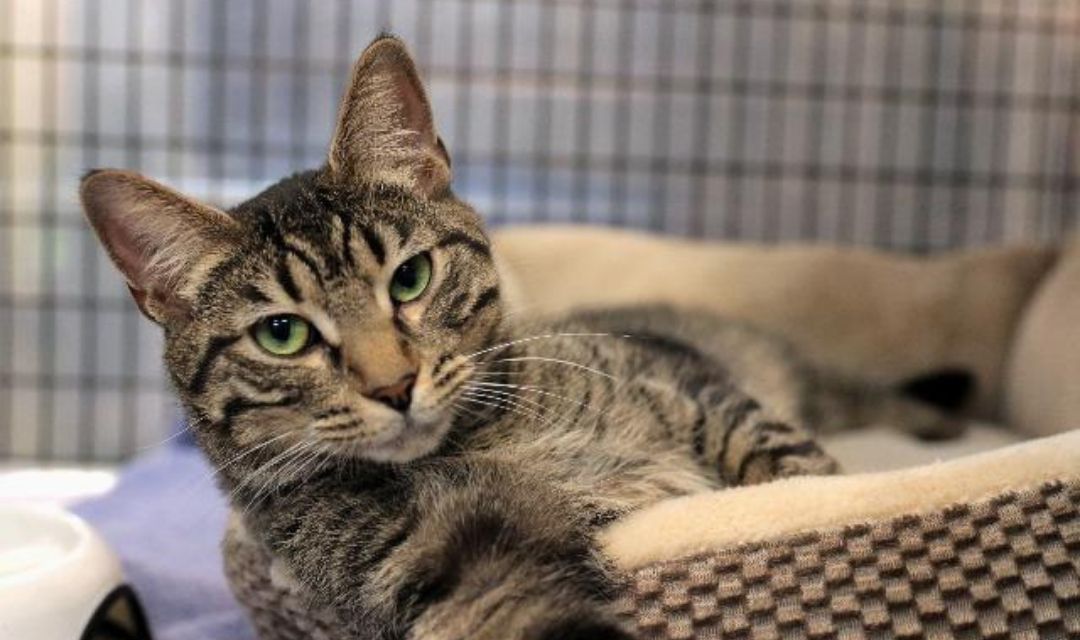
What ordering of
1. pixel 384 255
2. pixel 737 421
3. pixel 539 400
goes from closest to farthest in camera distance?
pixel 384 255, pixel 539 400, pixel 737 421

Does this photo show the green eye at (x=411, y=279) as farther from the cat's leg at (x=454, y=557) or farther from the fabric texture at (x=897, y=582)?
the fabric texture at (x=897, y=582)

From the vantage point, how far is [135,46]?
2727 millimetres

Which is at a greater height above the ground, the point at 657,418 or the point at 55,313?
the point at 657,418

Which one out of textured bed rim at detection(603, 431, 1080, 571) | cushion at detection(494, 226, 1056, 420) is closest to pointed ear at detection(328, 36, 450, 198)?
textured bed rim at detection(603, 431, 1080, 571)

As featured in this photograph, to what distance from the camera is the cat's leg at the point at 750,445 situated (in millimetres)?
1313

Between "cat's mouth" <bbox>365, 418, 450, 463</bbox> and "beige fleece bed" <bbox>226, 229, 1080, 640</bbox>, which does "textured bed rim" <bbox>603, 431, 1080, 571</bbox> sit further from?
"cat's mouth" <bbox>365, 418, 450, 463</bbox>

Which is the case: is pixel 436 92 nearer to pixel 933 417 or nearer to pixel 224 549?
pixel 933 417

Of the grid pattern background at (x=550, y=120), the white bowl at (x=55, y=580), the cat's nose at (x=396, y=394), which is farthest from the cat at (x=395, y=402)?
the grid pattern background at (x=550, y=120)

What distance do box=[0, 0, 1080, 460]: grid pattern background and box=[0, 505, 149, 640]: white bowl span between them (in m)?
1.42

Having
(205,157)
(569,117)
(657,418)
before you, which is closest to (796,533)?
(657,418)

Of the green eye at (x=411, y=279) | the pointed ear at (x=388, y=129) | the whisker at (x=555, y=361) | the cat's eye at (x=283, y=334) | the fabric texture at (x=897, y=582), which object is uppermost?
the pointed ear at (x=388, y=129)

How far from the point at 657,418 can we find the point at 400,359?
15.7 inches

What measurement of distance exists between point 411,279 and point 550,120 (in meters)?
1.76

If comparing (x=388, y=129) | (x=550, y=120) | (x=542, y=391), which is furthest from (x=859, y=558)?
(x=550, y=120)
